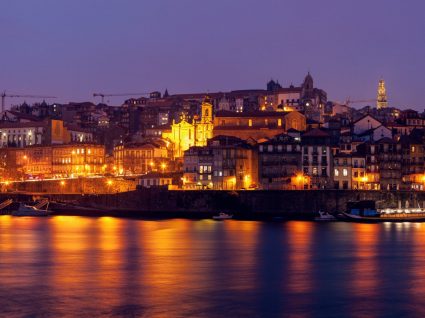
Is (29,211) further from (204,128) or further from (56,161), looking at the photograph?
(204,128)

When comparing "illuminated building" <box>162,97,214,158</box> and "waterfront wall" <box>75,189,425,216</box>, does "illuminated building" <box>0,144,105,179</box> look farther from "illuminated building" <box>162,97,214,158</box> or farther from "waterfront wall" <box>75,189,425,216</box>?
"waterfront wall" <box>75,189,425,216</box>

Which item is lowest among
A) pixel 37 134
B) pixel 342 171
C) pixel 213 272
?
pixel 213 272

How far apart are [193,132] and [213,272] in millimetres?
74584

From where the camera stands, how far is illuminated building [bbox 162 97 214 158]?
116m

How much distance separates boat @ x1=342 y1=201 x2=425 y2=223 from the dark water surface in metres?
9.32

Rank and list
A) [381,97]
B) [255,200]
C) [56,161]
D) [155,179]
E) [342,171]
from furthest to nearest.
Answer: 1. [381,97]
2. [56,161]
3. [155,179]
4. [342,171]
5. [255,200]

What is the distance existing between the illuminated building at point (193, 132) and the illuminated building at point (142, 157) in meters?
2.16

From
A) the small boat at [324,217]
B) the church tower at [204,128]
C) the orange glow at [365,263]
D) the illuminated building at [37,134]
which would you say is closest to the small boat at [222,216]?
the small boat at [324,217]

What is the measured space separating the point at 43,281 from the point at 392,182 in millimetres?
56195

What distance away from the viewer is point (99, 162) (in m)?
121

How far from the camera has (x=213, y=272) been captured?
43562mm

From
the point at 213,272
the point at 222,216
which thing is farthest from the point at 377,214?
the point at 213,272

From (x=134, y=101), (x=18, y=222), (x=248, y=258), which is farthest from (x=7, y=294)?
(x=134, y=101)

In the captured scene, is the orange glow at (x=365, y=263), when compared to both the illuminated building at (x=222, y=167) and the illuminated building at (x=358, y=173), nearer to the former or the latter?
the illuminated building at (x=358, y=173)
